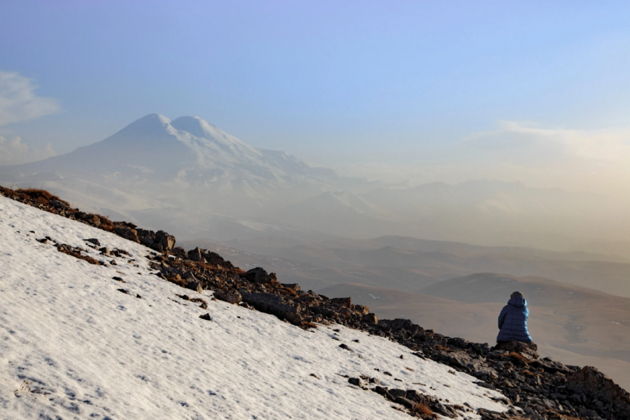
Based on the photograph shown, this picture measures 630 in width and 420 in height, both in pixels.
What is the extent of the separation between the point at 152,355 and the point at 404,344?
13.3 metres

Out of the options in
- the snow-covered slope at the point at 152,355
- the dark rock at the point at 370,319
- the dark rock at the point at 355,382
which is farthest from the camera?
the dark rock at the point at 370,319

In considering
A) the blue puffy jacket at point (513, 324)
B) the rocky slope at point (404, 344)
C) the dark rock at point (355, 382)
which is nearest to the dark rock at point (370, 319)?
the rocky slope at point (404, 344)

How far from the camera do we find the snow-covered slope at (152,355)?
775 centimetres

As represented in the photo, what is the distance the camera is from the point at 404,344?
21219mm

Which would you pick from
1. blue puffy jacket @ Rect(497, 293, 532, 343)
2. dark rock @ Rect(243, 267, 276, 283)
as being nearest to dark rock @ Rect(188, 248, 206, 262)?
dark rock @ Rect(243, 267, 276, 283)

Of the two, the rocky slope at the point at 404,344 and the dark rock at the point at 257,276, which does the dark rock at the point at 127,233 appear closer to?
the rocky slope at the point at 404,344

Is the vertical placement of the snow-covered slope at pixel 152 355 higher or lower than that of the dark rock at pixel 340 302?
lower

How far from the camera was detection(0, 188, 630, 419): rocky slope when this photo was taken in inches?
645

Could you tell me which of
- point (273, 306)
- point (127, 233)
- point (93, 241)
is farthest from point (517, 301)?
point (93, 241)

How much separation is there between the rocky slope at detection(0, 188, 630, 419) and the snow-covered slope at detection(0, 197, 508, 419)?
0.75m

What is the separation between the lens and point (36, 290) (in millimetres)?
11500

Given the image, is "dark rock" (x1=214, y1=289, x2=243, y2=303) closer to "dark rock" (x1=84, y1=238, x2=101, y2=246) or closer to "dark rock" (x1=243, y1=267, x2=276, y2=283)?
"dark rock" (x1=84, y1=238, x2=101, y2=246)

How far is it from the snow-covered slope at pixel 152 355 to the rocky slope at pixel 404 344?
745mm

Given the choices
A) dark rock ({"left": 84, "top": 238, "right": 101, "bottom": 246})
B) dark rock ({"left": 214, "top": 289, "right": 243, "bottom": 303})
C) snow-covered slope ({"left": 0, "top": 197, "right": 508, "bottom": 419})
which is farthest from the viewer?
dark rock ({"left": 84, "top": 238, "right": 101, "bottom": 246})
